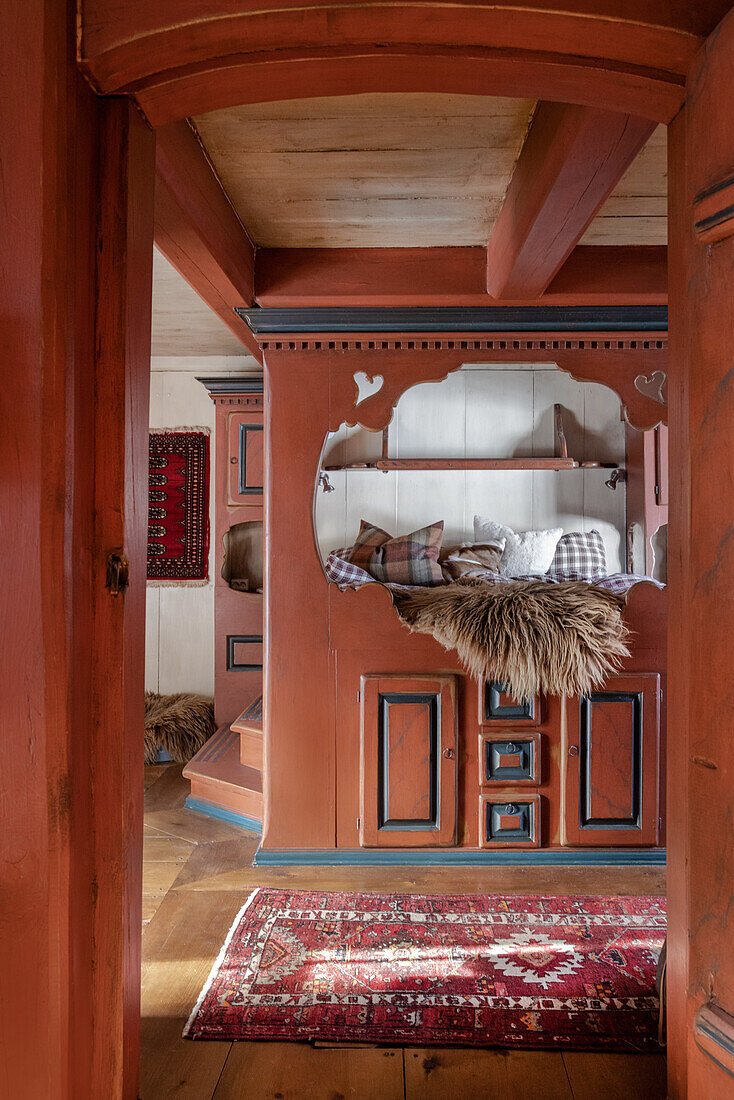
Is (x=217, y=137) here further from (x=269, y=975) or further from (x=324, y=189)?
(x=269, y=975)

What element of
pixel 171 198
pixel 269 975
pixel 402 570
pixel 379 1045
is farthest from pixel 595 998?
pixel 171 198

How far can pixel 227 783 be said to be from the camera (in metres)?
3.44

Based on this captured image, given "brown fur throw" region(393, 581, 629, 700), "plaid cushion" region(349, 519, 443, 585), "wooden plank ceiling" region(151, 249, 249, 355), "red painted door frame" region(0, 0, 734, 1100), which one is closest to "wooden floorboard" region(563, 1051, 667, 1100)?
"red painted door frame" region(0, 0, 734, 1100)

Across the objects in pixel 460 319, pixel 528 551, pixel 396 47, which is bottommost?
pixel 528 551

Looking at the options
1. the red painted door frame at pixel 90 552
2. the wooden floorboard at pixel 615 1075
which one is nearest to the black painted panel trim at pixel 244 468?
the red painted door frame at pixel 90 552

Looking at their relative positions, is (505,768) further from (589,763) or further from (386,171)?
(386,171)

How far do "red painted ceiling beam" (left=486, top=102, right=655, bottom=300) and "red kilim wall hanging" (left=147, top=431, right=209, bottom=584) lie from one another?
2796 mm

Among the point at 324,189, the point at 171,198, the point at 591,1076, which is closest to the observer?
the point at 591,1076

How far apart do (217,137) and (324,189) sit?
423 mm

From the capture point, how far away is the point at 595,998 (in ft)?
6.55

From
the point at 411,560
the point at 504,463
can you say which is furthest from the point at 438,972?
the point at 504,463

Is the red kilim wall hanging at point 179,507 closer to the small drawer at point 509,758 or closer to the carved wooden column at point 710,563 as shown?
the small drawer at point 509,758

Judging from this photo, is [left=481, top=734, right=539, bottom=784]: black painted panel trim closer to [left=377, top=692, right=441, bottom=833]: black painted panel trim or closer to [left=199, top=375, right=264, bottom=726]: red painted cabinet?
[left=377, top=692, right=441, bottom=833]: black painted panel trim

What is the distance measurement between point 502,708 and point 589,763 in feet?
1.42
